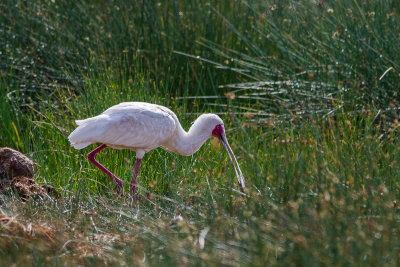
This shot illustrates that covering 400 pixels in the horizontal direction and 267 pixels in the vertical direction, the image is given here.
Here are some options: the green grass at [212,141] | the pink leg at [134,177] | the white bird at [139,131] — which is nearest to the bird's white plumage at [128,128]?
the white bird at [139,131]

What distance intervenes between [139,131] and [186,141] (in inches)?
17.5

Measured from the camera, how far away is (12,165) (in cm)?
494

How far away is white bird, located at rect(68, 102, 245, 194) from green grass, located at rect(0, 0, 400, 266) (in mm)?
192

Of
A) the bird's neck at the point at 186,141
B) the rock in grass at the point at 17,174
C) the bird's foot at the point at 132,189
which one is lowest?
the bird's foot at the point at 132,189

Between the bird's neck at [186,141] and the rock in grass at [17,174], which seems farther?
the bird's neck at [186,141]

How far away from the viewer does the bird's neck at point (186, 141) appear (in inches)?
219

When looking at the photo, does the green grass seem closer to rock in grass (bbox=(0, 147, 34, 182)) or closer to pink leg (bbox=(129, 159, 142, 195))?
pink leg (bbox=(129, 159, 142, 195))

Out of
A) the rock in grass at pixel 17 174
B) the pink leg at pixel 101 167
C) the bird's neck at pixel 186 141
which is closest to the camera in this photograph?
the rock in grass at pixel 17 174

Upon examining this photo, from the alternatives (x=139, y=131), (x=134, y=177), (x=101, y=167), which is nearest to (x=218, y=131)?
(x=139, y=131)

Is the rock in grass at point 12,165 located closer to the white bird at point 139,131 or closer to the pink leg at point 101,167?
the white bird at point 139,131

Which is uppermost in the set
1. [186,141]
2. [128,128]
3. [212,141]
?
[128,128]

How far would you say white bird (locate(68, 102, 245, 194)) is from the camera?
5.16 m

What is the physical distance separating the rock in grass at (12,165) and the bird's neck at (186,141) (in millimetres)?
1207

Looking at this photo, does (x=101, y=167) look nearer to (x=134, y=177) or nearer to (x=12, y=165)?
(x=134, y=177)
